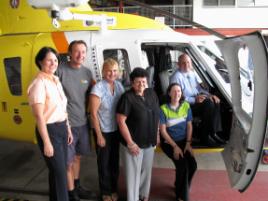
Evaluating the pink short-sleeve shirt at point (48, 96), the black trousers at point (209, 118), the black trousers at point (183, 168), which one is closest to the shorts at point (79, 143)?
the pink short-sleeve shirt at point (48, 96)

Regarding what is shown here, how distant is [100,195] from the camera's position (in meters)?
4.35

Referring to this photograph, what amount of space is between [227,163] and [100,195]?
1.60 metres

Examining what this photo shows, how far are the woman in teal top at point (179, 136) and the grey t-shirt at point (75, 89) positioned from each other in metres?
0.91

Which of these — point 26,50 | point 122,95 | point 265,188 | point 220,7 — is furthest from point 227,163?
point 220,7

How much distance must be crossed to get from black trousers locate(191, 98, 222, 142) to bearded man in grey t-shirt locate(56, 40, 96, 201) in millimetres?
1539

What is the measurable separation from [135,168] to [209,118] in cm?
127

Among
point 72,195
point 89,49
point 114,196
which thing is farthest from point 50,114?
point 89,49

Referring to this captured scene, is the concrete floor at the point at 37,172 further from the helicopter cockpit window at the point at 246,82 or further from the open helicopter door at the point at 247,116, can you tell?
the helicopter cockpit window at the point at 246,82

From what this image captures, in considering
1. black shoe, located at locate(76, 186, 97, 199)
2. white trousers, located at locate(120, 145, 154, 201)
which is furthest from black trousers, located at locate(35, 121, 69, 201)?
black shoe, located at locate(76, 186, 97, 199)

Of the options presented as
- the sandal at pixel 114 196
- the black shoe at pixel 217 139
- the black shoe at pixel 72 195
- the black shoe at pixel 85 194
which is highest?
the black shoe at pixel 217 139

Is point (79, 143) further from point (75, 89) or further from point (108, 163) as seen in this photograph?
point (75, 89)

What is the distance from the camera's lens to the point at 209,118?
445cm

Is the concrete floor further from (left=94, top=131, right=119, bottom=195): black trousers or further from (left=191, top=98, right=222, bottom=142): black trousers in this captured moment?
(left=191, top=98, right=222, bottom=142): black trousers

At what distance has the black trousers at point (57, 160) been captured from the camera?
329 cm
